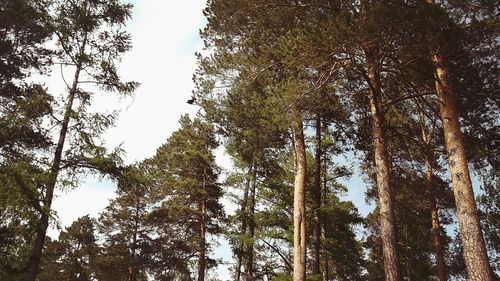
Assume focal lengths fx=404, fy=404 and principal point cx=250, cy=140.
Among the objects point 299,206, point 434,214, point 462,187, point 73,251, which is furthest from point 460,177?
point 73,251

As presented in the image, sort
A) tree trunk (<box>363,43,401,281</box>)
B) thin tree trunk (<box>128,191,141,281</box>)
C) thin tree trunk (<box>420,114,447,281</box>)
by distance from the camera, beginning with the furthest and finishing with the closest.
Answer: thin tree trunk (<box>128,191,141,281</box>), thin tree trunk (<box>420,114,447,281</box>), tree trunk (<box>363,43,401,281</box>)

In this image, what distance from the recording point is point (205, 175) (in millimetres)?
21797

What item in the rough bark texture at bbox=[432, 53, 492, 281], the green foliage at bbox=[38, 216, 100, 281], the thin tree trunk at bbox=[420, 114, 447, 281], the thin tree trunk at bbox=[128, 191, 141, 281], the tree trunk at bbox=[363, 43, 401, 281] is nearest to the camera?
the rough bark texture at bbox=[432, 53, 492, 281]

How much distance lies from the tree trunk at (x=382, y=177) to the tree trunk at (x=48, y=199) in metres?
8.27

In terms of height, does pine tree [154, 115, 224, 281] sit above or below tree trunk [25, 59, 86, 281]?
above

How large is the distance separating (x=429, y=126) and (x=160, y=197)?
1422cm

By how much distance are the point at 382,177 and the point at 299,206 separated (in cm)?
303

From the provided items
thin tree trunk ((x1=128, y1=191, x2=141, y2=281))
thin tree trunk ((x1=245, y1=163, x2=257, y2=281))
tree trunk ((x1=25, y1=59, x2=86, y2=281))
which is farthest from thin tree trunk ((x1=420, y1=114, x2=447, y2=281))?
thin tree trunk ((x1=128, y1=191, x2=141, y2=281))

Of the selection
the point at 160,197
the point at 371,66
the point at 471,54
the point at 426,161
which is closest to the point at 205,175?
the point at 160,197

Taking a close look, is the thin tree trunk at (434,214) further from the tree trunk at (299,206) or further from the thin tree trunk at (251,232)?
the thin tree trunk at (251,232)

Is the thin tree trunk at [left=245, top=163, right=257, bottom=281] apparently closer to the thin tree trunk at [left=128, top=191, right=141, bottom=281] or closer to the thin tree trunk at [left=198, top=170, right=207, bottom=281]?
the thin tree trunk at [left=198, top=170, right=207, bottom=281]

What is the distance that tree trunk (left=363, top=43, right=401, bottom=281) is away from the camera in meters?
9.52

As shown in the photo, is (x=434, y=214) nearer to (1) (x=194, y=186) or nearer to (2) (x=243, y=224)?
(2) (x=243, y=224)

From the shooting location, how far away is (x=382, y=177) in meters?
10.6
